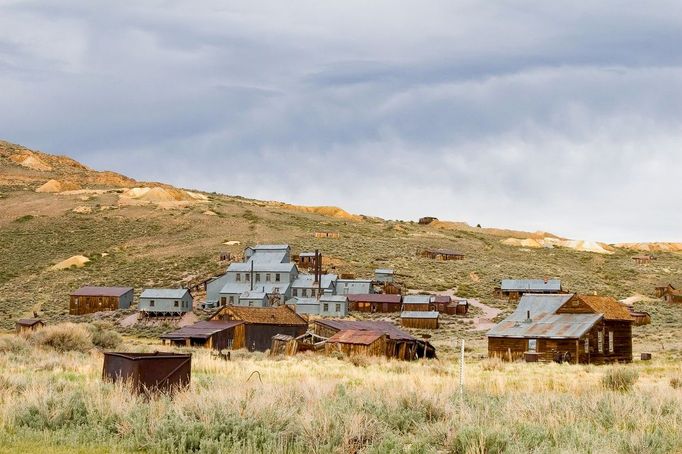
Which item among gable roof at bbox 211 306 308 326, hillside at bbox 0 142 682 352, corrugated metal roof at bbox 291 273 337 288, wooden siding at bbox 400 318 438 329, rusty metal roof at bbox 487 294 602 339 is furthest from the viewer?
hillside at bbox 0 142 682 352

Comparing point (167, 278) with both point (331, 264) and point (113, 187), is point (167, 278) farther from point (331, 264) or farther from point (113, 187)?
point (113, 187)

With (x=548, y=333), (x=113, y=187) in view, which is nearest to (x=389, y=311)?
(x=548, y=333)

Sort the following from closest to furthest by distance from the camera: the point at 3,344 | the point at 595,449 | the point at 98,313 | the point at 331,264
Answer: the point at 595,449 → the point at 3,344 → the point at 98,313 → the point at 331,264

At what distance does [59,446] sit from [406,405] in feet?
17.6

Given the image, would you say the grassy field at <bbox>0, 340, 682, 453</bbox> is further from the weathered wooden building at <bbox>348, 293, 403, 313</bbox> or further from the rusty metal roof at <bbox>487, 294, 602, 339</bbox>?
the weathered wooden building at <bbox>348, 293, 403, 313</bbox>

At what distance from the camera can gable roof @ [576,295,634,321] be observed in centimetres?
4156

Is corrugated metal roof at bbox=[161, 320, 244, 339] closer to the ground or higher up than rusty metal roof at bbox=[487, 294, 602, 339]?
closer to the ground

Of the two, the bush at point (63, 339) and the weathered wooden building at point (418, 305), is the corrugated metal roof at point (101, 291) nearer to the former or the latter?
the weathered wooden building at point (418, 305)

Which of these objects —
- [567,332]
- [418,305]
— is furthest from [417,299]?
[567,332]

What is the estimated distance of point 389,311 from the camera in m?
76.7

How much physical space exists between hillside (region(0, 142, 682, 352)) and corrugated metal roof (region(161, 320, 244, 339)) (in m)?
21.1

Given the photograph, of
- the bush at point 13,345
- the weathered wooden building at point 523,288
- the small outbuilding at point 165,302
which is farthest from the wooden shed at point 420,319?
the bush at point 13,345

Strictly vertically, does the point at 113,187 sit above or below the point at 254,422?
above

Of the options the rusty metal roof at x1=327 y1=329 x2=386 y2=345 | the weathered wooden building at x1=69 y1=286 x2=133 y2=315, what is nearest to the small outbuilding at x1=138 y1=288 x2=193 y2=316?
the weathered wooden building at x1=69 y1=286 x2=133 y2=315
